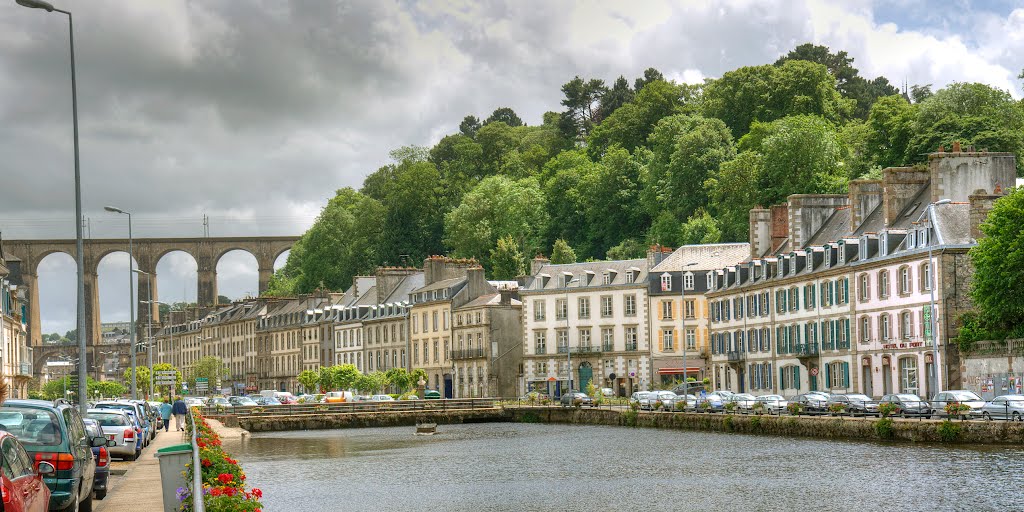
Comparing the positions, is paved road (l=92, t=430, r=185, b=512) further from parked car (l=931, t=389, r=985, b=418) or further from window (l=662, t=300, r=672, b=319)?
window (l=662, t=300, r=672, b=319)

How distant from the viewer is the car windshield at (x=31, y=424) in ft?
53.8

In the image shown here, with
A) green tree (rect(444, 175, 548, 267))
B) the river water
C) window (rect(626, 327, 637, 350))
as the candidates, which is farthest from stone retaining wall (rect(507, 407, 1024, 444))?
Result: green tree (rect(444, 175, 548, 267))

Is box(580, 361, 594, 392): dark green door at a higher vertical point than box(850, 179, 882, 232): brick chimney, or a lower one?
lower

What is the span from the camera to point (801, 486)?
2775 cm

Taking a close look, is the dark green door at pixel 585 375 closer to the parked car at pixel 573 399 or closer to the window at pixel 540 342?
the window at pixel 540 342

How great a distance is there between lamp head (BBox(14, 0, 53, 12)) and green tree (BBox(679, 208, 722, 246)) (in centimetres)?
6613

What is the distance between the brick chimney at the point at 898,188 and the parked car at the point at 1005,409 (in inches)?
715

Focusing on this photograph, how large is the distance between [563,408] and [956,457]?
1445 inches

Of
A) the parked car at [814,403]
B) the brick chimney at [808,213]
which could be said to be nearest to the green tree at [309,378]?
the brick chimney at [808,213]

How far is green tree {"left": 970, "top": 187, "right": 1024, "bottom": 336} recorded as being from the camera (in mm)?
46500

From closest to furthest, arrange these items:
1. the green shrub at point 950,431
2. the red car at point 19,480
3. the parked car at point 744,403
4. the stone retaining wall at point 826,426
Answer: the red car at point 19,480 → the stone retaining wall at point 826,426 → the green shrub at point 950,431 → the parked car at point 744,403

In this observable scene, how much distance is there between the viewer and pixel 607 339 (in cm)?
8425

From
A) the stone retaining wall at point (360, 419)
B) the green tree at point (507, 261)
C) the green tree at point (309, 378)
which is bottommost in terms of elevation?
the stone retaining wall at point (360, 419)

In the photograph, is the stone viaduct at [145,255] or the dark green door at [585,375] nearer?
the dark green door at [585,375]
